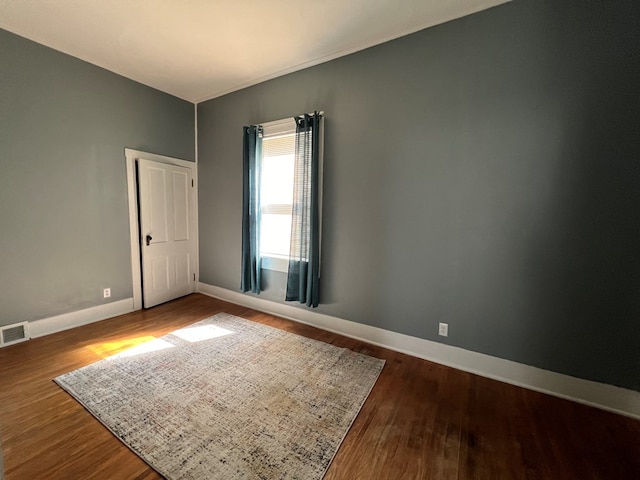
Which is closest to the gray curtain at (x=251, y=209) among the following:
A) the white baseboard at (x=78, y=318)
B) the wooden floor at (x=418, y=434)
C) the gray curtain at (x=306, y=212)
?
the gray curtain at (x=306, y=212)

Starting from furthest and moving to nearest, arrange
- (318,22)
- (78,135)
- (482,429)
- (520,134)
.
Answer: (78,135) → (318,22) → (520,134) → (482,429)

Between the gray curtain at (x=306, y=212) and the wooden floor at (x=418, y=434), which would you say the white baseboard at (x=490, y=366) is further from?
the gray curtain at (x=306, y=212)

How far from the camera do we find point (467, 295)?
2207mm

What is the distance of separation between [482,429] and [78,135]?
15.1 feet

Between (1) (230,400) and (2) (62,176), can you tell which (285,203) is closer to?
(1) (230,400)

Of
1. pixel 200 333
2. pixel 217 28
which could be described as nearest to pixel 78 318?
pixel 200 333

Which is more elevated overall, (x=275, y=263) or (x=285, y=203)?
(x=285, y=203)

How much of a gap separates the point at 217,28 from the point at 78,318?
3429 millimetres

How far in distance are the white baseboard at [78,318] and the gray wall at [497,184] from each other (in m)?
2.63

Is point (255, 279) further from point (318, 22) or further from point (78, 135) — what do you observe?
point (318, 22)

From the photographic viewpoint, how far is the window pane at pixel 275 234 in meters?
3.19

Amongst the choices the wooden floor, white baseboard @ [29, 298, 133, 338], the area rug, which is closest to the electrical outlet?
the wooden floor

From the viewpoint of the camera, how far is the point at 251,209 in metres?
3.29

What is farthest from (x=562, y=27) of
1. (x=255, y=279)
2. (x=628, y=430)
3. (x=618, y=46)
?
(x=255, y=279)
